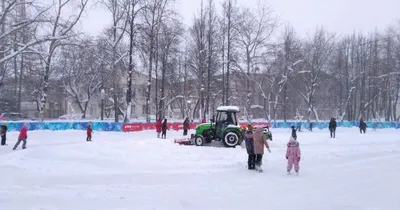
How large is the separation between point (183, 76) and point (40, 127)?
3061cm

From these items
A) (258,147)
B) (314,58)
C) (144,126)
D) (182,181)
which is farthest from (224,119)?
(314,58)

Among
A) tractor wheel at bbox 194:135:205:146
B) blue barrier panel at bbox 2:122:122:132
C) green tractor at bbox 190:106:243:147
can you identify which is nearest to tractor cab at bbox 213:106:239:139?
green tractor at bbox 190:106:243:147

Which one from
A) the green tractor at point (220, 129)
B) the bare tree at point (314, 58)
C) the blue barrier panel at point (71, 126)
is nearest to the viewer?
the green tractor at point (220, 129)

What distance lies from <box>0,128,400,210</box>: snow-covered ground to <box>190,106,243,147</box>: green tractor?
3.53m

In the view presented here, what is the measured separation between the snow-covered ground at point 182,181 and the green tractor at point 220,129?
3.53 meters

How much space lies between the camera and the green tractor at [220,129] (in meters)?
22.4

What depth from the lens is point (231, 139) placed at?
72.7 feet

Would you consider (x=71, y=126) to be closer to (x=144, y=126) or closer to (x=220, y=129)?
(x=144, y=126)

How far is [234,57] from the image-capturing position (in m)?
46.6

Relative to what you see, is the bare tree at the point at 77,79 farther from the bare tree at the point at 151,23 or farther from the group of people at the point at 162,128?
the group of people at the point at 162,128

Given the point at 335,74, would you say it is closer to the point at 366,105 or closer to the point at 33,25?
the point at 366,105

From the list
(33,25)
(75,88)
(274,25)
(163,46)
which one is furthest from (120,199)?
(75,88)

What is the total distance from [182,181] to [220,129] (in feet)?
37.5

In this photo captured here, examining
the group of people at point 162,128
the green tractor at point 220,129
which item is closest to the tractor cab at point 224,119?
the green tractor at point 220,129
